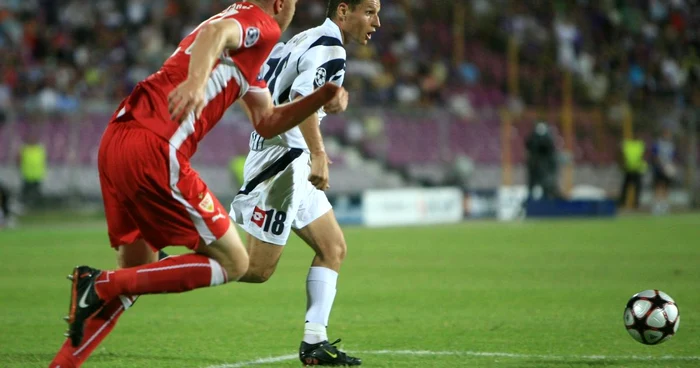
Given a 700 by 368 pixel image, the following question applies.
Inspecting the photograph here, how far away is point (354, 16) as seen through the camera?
725 centimetres

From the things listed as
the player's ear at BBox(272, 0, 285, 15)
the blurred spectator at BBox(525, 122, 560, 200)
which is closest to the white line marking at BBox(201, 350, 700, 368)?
the player's ear at BBox(272, 0, 285, 15)

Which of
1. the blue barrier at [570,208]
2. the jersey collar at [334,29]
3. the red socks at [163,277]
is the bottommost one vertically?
the blue barrier at [570,208]

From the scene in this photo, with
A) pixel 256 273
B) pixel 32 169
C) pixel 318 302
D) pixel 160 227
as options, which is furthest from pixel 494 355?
pixel 32 169

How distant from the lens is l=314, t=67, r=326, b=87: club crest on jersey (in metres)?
6.88

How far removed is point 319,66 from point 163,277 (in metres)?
2.08

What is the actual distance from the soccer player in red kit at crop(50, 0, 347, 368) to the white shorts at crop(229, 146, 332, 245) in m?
1.45

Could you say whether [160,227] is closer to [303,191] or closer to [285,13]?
[285,13]

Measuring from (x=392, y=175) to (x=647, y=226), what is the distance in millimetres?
6956

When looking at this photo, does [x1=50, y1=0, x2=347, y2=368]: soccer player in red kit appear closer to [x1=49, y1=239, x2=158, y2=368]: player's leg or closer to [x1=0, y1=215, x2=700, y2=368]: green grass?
[x1=49, y1=239, x2=158, y2=368]: player's leg

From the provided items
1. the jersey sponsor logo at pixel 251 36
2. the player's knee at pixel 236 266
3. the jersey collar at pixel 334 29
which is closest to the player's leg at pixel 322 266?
the jersey collar at pixel 334 29

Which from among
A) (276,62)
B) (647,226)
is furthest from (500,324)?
(647,226)

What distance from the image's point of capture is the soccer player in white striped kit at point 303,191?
6.91m

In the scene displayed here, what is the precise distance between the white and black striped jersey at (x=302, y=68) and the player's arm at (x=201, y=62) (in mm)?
1500

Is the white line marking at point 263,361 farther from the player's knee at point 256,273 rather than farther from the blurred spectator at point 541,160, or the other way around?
the blurred spectator at point 541,160
